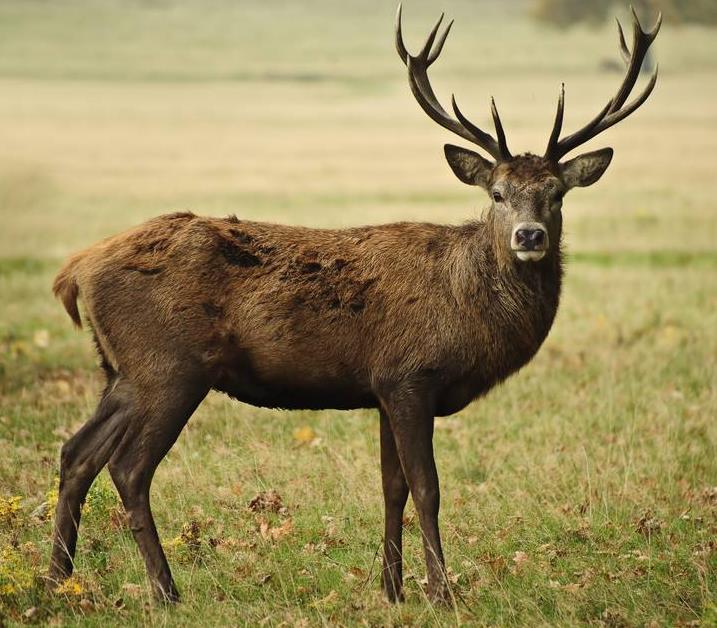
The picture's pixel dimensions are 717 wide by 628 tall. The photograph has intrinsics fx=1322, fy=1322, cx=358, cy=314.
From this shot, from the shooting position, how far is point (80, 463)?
696 centimetres

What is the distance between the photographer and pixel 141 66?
251ft

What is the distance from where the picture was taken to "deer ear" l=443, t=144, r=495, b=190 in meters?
7.64

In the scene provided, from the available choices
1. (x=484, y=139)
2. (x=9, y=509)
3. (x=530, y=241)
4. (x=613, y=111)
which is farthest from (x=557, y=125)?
(x=9, y=509)

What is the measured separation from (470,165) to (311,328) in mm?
1443

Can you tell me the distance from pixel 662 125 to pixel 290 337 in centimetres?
4516

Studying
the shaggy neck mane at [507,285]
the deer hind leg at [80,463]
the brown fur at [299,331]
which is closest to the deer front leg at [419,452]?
the brown fur at [299,331]

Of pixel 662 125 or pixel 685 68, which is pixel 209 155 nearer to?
pixel 662 125

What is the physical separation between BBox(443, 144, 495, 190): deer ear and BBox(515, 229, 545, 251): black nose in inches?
27.8

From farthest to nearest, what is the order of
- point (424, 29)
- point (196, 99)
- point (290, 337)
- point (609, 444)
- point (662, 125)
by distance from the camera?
1. point (424, 29)
2. point (196, 99)
3. point (662, 125)
4. point (609, 444)
5. point (290, 337)

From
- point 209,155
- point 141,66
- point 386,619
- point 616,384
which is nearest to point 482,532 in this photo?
point 386,619

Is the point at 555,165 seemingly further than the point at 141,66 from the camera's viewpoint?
No

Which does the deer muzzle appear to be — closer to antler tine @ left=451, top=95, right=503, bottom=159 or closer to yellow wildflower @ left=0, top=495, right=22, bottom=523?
antler tine @ left=451, top=95, right=503, bottom=159

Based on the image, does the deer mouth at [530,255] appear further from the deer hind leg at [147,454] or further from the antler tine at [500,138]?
the deer hind leg at [147,454]

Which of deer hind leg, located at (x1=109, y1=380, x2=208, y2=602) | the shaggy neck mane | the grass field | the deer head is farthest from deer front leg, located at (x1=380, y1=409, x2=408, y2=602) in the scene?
the deer head
